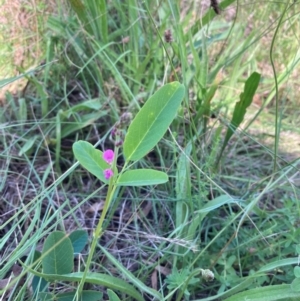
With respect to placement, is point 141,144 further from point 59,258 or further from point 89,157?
point 59,258

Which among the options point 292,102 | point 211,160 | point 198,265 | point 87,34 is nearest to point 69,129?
point 87,34

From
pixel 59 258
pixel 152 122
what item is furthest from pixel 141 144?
pixel 59 258

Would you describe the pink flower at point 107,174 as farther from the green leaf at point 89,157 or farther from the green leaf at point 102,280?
the green leaf at point 102,280

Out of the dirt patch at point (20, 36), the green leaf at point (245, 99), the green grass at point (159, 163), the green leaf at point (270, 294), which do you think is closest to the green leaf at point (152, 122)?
the green grass at point (159, 163)

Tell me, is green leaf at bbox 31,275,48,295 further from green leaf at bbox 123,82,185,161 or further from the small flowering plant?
green leaf at bbox 123,82,185,161

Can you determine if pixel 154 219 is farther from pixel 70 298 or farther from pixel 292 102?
pixel 292 102

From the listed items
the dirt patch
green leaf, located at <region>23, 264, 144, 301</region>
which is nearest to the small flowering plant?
green leaf, located at <region>23, 264, 144, 301</region>
